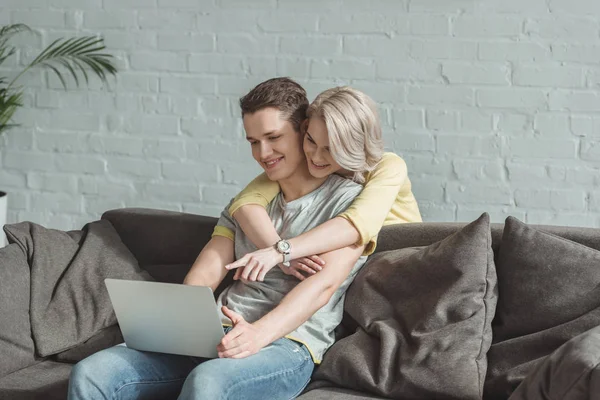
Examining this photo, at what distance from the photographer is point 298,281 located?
243cm

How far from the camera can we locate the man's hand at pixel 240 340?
7.14 feet

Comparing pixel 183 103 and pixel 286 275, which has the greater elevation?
pixel 183 103

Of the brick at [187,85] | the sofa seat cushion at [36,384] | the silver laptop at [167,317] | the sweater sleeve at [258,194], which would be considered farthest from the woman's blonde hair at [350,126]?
the brick at [187,85]

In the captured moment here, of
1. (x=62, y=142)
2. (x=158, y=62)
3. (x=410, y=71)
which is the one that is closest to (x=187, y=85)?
(x=158, y=62)

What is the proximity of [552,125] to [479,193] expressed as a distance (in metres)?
0.36

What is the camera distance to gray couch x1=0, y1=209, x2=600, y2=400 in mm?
2244

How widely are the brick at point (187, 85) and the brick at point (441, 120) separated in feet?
2.89

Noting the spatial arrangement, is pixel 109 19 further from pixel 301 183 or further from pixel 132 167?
pixel 301 183

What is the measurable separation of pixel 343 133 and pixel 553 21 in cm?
123

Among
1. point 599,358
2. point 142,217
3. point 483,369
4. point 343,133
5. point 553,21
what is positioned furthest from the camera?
point 553,21

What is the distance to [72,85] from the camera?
12.8ft

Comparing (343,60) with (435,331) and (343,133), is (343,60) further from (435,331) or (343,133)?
(435,331)

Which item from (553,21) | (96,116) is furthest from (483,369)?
(96,116)

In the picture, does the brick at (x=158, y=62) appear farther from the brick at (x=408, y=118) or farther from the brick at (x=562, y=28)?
the brick at (x=562, y=28)
